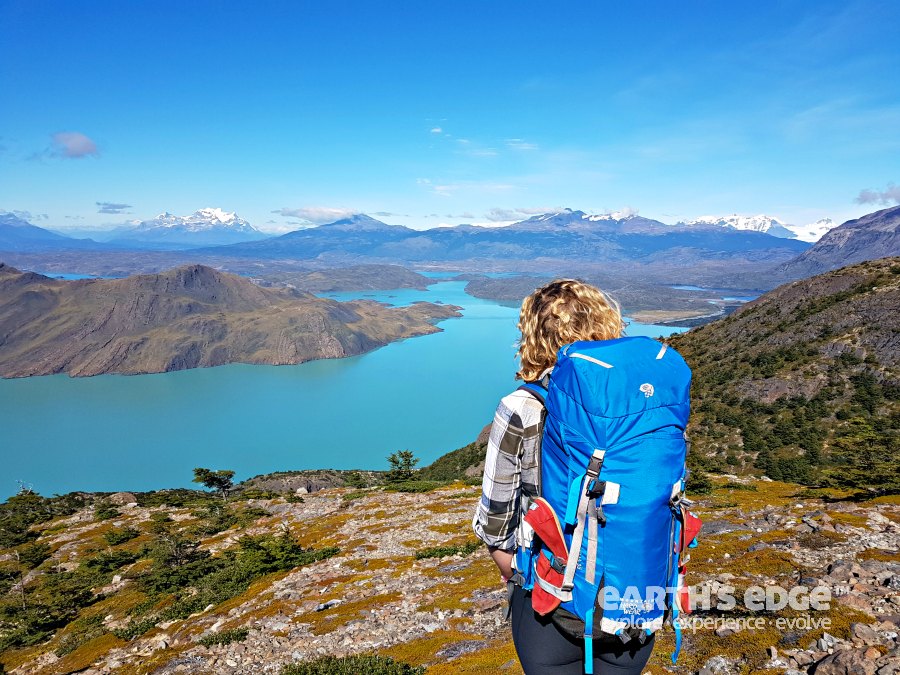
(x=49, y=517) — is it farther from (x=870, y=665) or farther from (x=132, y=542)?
(x=870, y=665)

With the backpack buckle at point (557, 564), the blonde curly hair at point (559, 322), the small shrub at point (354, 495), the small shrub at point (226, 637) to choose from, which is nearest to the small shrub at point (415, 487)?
the small shrub at point (354, 495)

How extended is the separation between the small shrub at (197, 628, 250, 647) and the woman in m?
12.3

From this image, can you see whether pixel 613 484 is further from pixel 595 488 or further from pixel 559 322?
pixel 559 322

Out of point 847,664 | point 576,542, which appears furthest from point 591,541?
point 847,664

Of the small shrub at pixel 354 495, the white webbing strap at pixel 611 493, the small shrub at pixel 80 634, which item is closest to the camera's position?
the white webbing strap at pixel 611 493

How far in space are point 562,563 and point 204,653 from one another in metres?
13.6

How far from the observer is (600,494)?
2943 millimetres

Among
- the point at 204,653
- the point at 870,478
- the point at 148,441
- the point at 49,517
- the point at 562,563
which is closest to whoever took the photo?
the point at 562,563

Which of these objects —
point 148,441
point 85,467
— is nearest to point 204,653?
point 85,467

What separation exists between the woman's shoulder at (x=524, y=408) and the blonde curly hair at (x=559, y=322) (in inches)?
12.6

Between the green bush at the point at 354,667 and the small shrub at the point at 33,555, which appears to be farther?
the small shrub at the point at 33,555

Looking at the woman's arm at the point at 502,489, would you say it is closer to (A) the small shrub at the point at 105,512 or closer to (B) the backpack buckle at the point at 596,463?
(B) the backpack buckle at the point at 596,463

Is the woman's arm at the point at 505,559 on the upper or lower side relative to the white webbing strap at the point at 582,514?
lower

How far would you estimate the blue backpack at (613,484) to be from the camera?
116 inches
